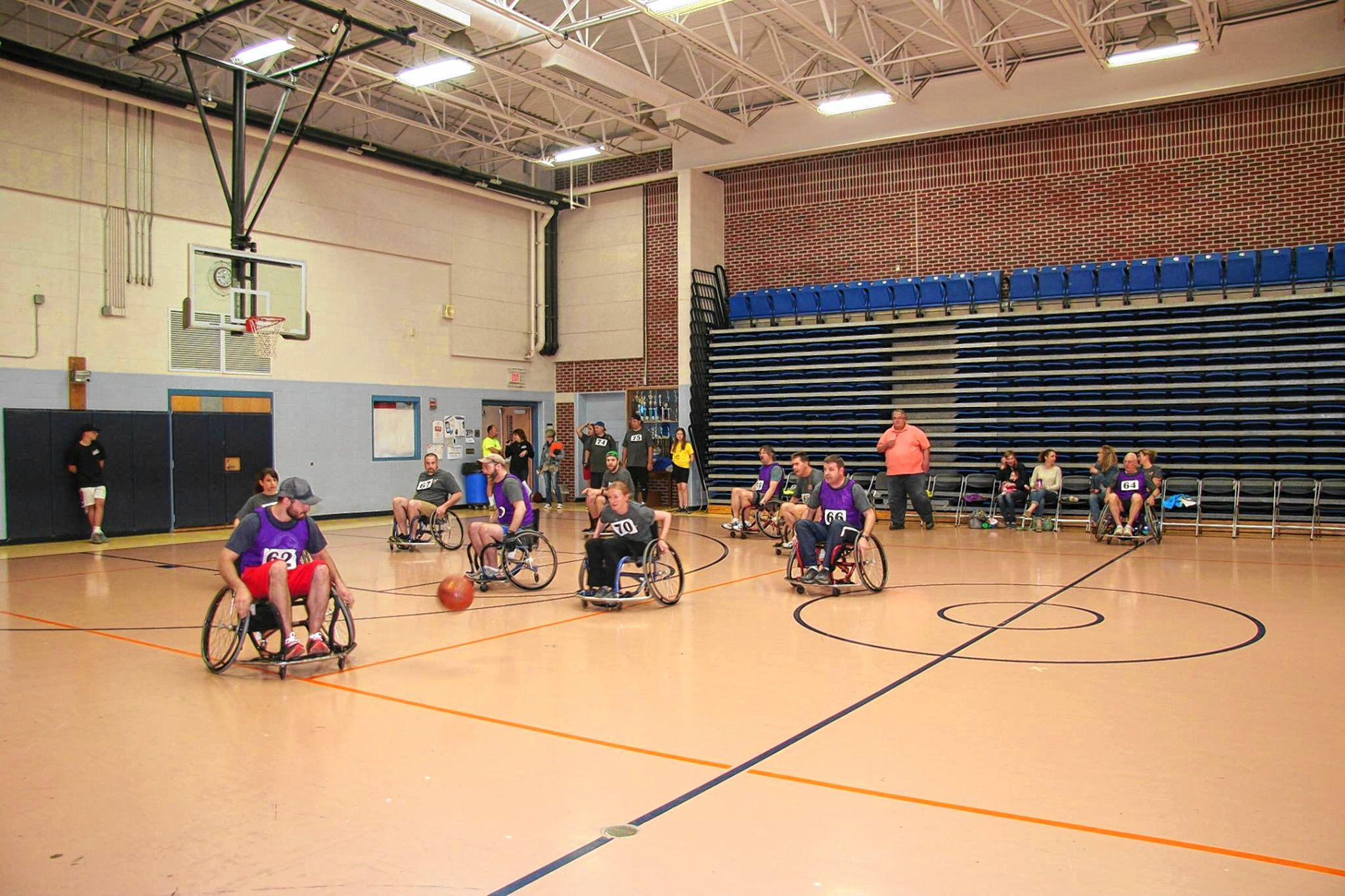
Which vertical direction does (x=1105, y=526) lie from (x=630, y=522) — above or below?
below

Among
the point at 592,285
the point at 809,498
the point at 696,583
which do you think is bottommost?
the point at 696,583

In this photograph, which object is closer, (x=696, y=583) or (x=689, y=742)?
(x=689, y=742)

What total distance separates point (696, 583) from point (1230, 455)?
849 cm

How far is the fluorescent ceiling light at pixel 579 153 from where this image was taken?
51.4ft

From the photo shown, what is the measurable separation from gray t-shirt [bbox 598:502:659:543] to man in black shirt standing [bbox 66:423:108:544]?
7976 millimetres

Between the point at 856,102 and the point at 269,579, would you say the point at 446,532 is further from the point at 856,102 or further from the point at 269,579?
the point at 856,102

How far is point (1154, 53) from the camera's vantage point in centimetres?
1194

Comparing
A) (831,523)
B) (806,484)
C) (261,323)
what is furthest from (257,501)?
(261,323)

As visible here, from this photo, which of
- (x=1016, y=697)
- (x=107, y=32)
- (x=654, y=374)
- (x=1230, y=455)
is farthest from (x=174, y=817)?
(x=654, y=374)

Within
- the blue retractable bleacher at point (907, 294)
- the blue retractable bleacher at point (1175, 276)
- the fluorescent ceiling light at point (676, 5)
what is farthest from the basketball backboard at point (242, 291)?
the blue retractable bleacher at point (1175, 276)

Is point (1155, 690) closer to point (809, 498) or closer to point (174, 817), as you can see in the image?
point (809, 498)

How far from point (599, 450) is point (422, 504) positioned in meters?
5.63

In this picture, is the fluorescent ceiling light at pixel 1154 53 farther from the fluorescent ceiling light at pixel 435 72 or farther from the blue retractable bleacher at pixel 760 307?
the fluorescent ceiling light at pixel 435 72

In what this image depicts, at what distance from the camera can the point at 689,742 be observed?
14.0 ft
